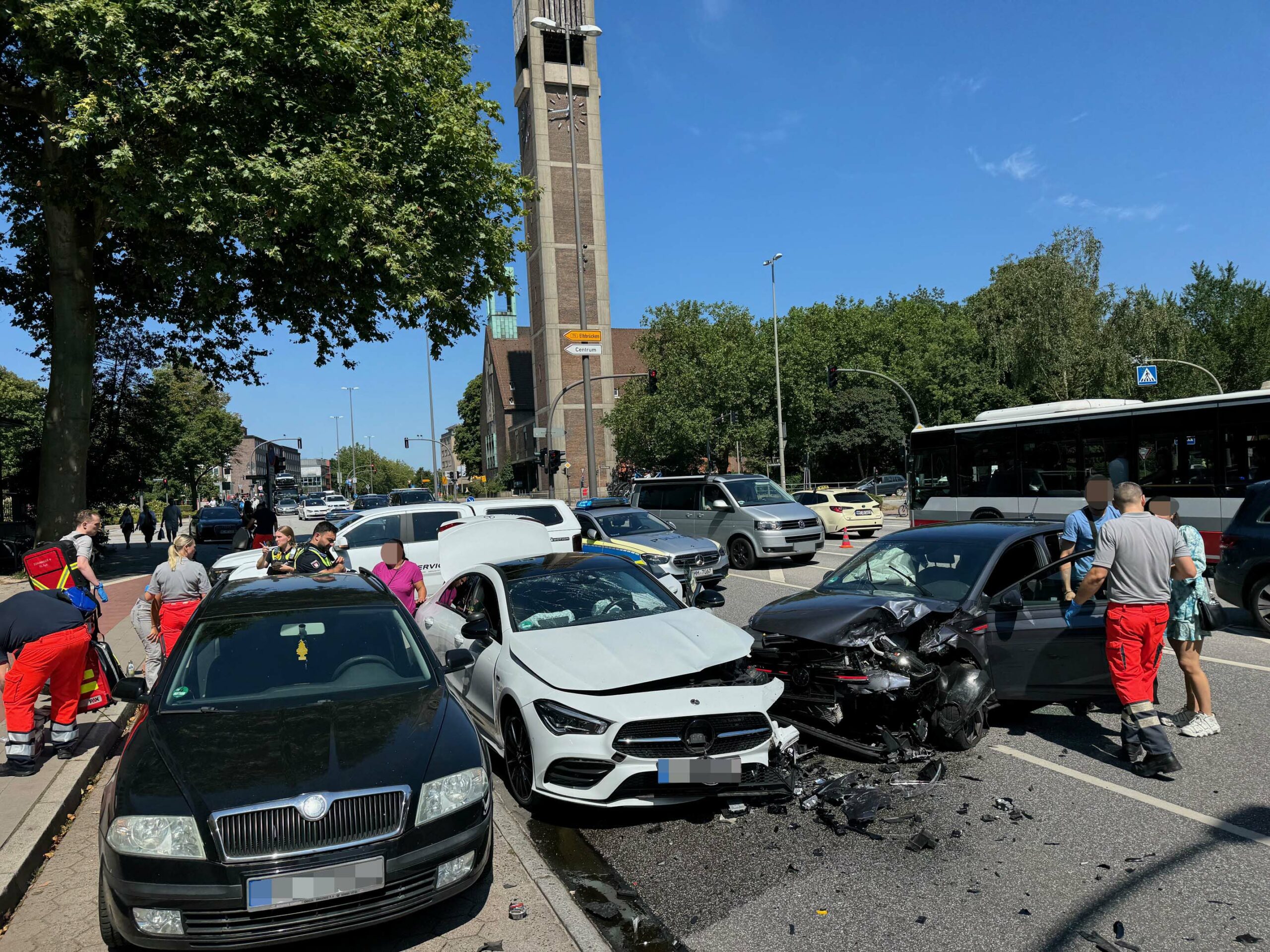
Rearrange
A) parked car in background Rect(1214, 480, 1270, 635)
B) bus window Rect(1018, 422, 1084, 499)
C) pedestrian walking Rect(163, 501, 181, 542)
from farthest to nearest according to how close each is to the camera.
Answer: pedestrian walking Rect(163, 501, 181, 542)
bus window Rect(1018, 422, 1084, 499)
parked car in background Rect(1214, 480, 1270, 635)

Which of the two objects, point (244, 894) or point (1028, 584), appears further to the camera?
point (1028, 584)

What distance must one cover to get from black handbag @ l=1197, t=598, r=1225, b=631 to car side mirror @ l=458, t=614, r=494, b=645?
4855 mm

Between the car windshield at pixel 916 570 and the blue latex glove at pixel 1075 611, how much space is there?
0.63 meters

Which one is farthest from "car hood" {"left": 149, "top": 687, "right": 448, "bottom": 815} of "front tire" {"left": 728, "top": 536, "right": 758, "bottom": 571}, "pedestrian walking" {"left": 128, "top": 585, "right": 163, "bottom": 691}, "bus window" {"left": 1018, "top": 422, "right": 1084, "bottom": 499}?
"bus window" {"left": 1018, "top": 422, "right": 1084, "bottom": 499}

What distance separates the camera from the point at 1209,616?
587cm

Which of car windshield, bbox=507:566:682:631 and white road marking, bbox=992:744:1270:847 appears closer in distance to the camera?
white road marking, bbox=992:744:1270:847

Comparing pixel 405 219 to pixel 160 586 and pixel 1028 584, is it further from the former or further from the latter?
pixel 1028 584

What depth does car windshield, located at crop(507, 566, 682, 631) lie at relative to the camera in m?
5.94

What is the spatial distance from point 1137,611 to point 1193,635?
2.97 ft

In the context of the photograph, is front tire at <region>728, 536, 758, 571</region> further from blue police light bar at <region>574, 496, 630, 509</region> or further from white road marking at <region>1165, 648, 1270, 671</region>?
white road marking at <region>1165, 648, 1270, 671</region>

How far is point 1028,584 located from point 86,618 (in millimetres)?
7128

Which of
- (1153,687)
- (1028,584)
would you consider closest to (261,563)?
(1028,584)

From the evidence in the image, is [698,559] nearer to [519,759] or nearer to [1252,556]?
[1252,556]

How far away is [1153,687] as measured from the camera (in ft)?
18.0
